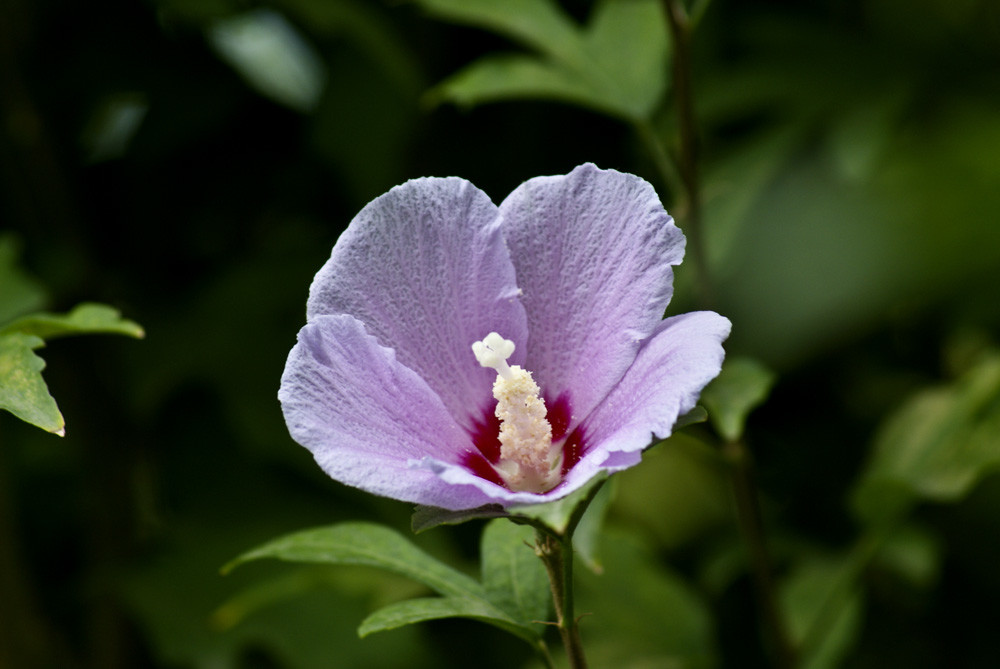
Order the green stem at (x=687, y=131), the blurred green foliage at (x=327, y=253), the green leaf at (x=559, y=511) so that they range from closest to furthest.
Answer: the green leaf at (x=559, y=511)
the green stem at (x=687, y=131)
the blurred green foliage at (x=327, y=253)

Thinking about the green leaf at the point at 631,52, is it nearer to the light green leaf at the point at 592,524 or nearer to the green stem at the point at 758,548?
the green stem at the point at 758,548

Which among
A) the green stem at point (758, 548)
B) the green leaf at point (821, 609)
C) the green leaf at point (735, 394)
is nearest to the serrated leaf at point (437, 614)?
the green leaf at point (735, 394)

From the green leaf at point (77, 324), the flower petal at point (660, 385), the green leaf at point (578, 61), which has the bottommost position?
the green leaf at point (77, 324)

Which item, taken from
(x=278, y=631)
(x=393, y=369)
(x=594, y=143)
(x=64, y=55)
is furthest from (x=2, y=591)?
(x=594, y=143)

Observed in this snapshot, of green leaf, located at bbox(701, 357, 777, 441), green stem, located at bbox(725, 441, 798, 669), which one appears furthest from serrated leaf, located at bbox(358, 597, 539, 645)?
green stem, located at bbox(725, 441, 798, 669)

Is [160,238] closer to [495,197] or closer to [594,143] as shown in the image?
[495,197]
